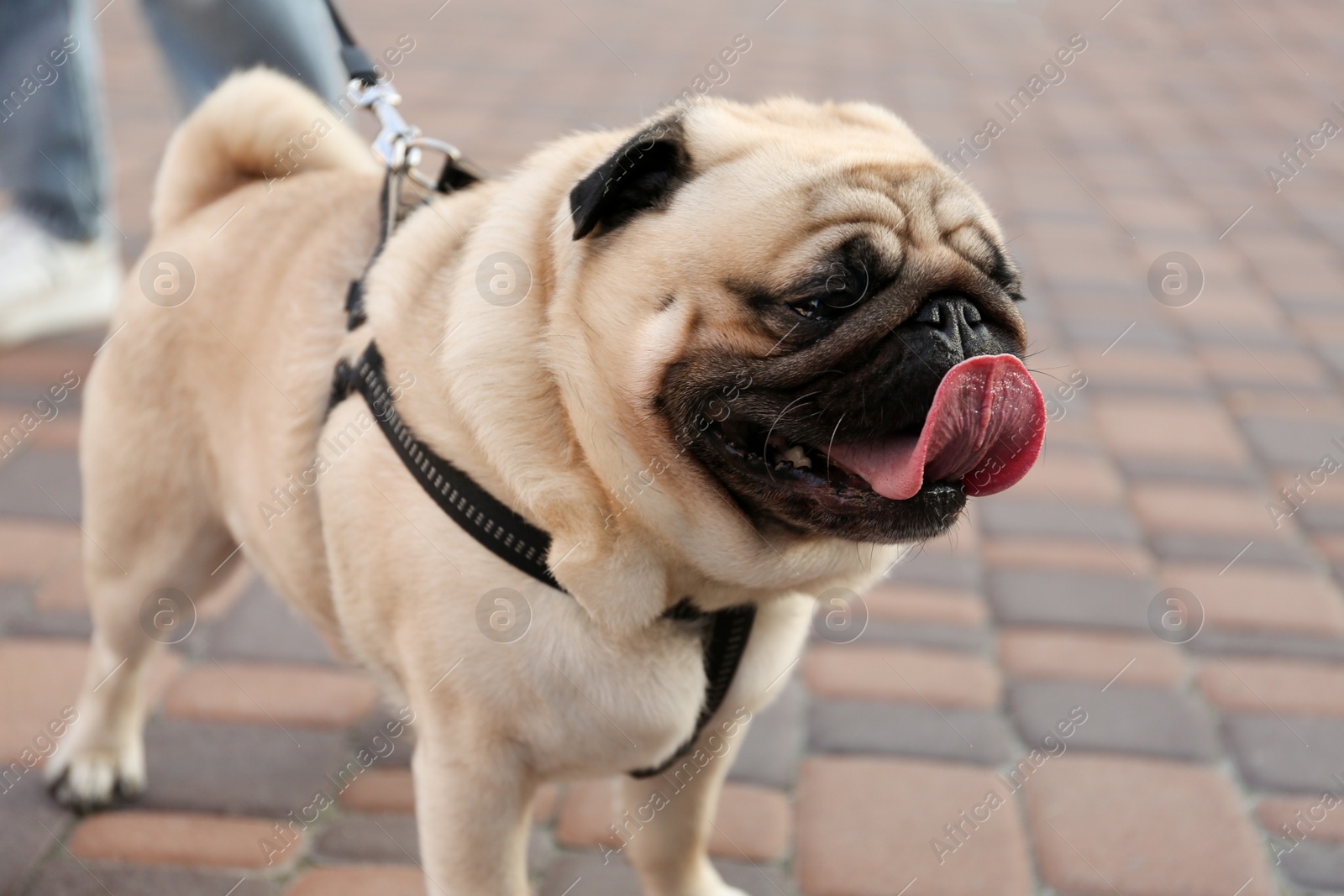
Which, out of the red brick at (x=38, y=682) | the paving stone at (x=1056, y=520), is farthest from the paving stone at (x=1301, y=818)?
the red brick at (x=38, y=682)

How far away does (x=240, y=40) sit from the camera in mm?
3121

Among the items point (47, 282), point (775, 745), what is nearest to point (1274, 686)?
point (775, 745)

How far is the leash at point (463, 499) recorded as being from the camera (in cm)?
175

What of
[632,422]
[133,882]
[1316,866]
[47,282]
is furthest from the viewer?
[47,282]

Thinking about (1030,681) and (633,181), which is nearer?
(633,181)

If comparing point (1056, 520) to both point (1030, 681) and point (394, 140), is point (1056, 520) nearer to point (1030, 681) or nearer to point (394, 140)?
point (1030, 681)

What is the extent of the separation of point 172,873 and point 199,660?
0.67 meters

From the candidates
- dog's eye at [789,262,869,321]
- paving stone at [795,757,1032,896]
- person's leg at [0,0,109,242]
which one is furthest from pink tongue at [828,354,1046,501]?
person's leg at [0,0,109,242]

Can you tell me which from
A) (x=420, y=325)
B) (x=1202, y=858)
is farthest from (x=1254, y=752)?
(x=420, y=325)

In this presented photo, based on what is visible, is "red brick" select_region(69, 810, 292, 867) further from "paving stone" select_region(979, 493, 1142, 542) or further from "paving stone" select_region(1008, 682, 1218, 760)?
"paving stone" select_region(979, 493, 1142, 542)

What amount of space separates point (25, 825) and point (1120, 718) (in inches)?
95.5

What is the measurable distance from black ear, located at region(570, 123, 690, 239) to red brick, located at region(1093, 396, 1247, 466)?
2517 millimetres

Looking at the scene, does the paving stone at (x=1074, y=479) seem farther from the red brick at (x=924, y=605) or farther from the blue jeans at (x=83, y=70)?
the blue jeans at (x=83, y=70)

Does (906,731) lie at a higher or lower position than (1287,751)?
higher
